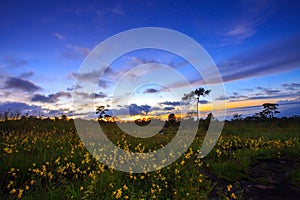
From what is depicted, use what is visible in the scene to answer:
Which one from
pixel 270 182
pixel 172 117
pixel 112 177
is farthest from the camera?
pixel 172 117

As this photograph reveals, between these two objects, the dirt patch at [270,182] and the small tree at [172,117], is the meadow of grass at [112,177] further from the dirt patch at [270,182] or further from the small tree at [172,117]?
the small tree at [172,117]

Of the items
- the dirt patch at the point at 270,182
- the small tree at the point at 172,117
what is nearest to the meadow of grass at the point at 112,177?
the dirt patch at the point at 270,182

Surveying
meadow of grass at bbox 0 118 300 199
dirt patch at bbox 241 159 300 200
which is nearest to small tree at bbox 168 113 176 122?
meadow of grass at bbox 0 118 300 199

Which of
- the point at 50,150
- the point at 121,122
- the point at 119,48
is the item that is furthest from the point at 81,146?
the point at 121,122

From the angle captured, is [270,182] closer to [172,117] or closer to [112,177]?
[112,177]

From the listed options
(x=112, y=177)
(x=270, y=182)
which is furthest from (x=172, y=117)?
(x=112, y=177)

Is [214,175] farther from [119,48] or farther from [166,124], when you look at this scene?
[166,124]

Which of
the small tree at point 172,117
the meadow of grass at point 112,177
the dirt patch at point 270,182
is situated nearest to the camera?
the meadow of grass at point 112,177

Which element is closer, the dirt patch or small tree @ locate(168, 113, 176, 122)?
the dirt patch

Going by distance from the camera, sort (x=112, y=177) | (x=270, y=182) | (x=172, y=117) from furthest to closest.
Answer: (x=172, y=117) → (x=270, y=182) → (x=112, y=177)

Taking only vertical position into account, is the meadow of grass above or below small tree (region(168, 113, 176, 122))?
below

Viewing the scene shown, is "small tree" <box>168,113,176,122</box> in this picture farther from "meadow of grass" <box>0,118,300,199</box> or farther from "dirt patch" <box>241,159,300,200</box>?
"dirt patch" <box>241,159,300,200</box>

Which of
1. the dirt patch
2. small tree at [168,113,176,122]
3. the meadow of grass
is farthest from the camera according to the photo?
small tree at [168,113,176,122]

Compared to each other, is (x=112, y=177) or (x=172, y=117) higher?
(x=172, y=117)
